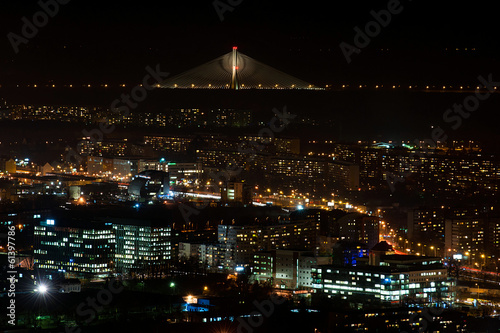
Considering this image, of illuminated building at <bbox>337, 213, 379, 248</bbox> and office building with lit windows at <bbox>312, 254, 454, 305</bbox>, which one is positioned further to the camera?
illuminated building at <bbox>337, 213, 379, 248</bbox>

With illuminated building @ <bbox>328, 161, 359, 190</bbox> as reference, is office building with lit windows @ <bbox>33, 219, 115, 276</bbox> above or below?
below

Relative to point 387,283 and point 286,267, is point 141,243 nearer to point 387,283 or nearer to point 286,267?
point 286,267

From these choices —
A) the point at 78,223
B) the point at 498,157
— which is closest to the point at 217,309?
the point at 78,223
